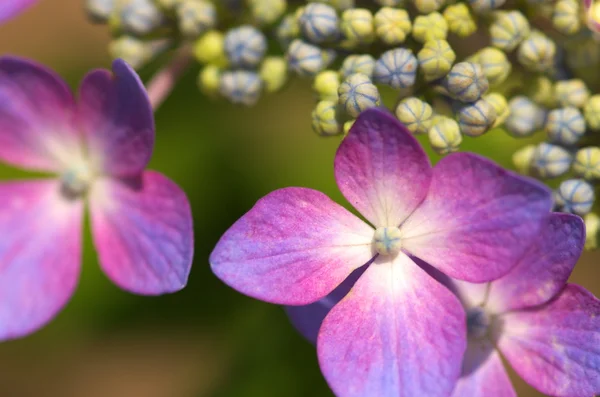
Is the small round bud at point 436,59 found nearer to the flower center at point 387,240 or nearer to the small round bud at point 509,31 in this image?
the small round bud at point 509,31

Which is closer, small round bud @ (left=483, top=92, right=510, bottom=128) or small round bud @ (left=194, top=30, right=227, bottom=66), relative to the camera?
small round bud @ (left=483, top=92, right=510, bottom=128)

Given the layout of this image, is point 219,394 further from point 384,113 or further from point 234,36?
point 384,113

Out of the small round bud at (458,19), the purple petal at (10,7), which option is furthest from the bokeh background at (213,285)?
the purple petal at (10,7)

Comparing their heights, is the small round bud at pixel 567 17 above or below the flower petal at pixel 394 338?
above

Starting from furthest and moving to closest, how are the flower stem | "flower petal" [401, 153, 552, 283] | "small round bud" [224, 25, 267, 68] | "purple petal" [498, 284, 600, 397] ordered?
1. the flower stem
2. "small round bud" [224, 25, 267, 68]
3. "purple petal" [498, 284, 600, 397]
4. "flower petal" [401, 153, 552, 283]

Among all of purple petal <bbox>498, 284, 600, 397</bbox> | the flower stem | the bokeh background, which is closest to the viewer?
purple petal <bbox>498, 284, 600, 397</bbox>

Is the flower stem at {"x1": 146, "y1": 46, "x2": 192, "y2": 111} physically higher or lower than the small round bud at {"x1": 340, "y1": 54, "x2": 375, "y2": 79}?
lower

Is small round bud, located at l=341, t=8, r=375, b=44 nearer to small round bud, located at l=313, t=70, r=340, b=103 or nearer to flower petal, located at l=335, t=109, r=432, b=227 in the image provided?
small round bud, located at l=313, t=70, r=340, b=103

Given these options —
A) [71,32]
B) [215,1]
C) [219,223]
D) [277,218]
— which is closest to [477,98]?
[277,218]

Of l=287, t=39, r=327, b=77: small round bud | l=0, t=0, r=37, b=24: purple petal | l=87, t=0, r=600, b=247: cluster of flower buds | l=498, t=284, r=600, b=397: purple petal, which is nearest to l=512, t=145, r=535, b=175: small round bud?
l=87, t=0, r=600, b=247: cluster of flower buds
